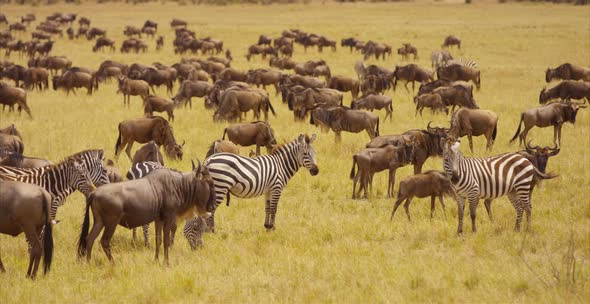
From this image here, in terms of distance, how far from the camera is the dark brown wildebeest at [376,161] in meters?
13.1

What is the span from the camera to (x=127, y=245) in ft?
33.8

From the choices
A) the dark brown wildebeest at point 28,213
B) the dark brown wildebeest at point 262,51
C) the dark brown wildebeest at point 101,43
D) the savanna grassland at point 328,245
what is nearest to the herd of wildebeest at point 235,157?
the dark brown wildebeest at point 28,213

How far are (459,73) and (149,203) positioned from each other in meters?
24.6

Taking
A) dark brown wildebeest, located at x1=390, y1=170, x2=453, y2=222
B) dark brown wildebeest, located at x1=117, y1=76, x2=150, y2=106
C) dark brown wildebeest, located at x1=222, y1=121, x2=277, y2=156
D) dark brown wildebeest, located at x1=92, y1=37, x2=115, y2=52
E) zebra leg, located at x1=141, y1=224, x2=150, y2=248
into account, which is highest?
dark brown wildebeest, located at x1=390, y1=170, x2=453, y2=222

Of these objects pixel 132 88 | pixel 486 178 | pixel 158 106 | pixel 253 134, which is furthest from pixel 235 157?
pixel 132 88

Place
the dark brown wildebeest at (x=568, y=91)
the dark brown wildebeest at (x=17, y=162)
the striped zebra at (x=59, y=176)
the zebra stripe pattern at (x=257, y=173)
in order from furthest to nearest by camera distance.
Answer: the dark brown wildebeest at (x=568, y=91), the dark brown wildebeest at (x=17, y=162), the zebra stripe pattern at (x=257, y=173), the striped zebra at (x=59, y=176)

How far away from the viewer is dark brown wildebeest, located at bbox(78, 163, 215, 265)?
847 cm

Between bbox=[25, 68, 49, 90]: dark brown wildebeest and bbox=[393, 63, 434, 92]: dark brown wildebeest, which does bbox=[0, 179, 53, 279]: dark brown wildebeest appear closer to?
bbox=[25, 68, 49, 90]: dark brown wildebeest

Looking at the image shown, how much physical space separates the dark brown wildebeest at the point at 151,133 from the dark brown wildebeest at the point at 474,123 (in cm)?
716

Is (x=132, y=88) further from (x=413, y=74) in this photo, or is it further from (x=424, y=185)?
(x=424, y=185)

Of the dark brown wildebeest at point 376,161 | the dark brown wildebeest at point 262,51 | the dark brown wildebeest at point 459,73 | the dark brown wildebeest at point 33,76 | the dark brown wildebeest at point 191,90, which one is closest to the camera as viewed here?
the dark brown wildebeest at point 376,161

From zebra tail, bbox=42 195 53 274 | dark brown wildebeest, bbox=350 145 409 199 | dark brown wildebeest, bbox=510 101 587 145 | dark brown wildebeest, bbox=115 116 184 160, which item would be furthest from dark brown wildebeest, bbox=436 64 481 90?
zebra tail, bbox=42 195 53 274

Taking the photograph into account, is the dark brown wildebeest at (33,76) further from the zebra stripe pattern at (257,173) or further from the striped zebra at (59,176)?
the zebra stripe pattern at (257,173)

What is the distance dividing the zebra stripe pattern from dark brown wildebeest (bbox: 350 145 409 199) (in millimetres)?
2058
